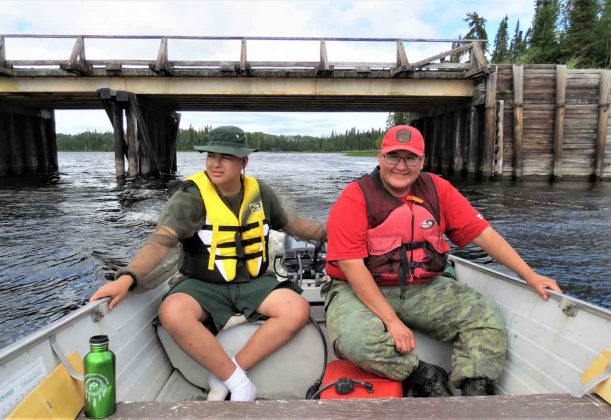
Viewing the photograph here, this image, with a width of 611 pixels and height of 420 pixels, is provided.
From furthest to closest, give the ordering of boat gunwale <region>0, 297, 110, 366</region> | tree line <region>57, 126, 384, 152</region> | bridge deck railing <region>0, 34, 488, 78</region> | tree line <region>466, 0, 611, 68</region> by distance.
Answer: tree line <region>57, 126, 384, 152</region>
tree line <region>466, 0, 611, 68</region>
bridge deck railing <region>0, 34, 488, 78</region>
boat gunwale <region>0, 297, 110, 366</region>

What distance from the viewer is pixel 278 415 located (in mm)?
1590

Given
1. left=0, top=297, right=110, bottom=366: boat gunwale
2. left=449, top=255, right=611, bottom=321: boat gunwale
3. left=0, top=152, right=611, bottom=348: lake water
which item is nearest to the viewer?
left=0, top=297, right=110, bottom=366: boat gunwale

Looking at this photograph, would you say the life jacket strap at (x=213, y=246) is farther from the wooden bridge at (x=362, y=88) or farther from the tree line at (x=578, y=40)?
the tree line at (x=578, y=40)

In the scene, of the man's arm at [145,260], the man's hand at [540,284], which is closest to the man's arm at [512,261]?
the man's hand at [540,284]

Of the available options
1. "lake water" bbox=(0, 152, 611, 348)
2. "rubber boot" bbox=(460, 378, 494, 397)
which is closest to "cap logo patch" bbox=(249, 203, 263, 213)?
"rubber boot" bbox=(460, 378, 494, 397)

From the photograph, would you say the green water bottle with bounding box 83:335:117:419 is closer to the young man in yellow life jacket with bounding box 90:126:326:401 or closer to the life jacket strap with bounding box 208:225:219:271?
the young man in yellow life jacket with bounding box 90:126:326:401

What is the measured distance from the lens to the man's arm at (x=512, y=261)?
239cm

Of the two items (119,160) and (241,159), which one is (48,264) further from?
(119,160)

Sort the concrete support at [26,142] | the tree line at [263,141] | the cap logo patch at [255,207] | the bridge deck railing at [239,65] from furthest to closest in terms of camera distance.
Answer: the tree line at [263,141], the concrete support at [26,142], the bridge deck railing at [239,65], the cap logo patch at [255,207]

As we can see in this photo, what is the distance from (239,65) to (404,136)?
14.2m

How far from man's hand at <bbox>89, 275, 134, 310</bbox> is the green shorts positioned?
1.06 ft

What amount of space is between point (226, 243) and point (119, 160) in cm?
1689

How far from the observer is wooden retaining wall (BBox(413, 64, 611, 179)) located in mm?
16797

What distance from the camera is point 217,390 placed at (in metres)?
2.44
